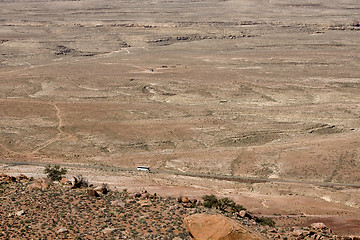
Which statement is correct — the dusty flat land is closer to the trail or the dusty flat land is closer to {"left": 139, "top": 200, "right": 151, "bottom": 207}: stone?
the trail

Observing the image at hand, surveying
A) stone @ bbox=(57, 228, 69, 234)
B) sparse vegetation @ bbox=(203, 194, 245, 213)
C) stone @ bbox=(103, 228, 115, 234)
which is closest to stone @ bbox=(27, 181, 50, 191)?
stone @ bbox=(57, 228, 69, 234)

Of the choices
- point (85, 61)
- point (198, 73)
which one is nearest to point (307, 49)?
point (198, 73)

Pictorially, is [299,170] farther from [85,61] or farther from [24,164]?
[85,61]

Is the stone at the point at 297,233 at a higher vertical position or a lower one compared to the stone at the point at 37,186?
lower

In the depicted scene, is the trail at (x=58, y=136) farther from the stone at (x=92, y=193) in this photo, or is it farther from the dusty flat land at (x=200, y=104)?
the stone at (x=92, y=193)

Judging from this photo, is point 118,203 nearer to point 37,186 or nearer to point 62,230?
point 62,230

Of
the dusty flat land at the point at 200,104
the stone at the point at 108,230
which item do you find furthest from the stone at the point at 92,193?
the dusty flat land at the point at 200,104
